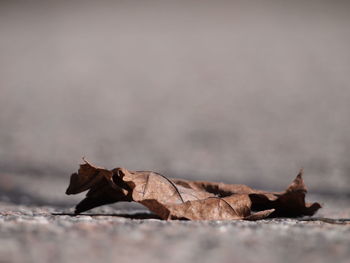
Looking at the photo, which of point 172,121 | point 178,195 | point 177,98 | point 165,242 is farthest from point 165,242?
point 177,98

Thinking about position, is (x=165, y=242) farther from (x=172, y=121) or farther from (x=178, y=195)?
(x=172, y=121)

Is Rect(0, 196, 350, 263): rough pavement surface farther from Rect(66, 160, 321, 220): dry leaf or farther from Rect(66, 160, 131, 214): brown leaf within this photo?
Rect(66, 160, 131, 214): brown leaf

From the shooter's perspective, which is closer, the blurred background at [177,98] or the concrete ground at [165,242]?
the concrete ground at [165,242]

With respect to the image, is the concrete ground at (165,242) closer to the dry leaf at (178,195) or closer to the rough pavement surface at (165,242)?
the rough pavement surface at (165,242)

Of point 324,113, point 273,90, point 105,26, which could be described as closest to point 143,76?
point 273,90

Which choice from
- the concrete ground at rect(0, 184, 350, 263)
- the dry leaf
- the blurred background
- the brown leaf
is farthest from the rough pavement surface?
the blurred background

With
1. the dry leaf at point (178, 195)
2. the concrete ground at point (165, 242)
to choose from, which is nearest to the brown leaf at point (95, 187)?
the dry leaf at point (178, 195)
